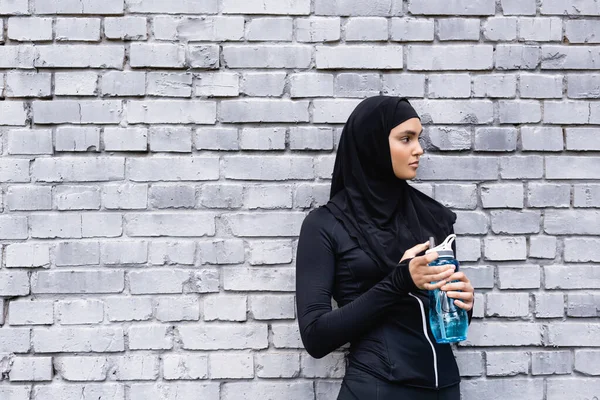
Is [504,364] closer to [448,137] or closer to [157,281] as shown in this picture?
[448,137]

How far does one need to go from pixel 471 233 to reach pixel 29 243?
1.89 m

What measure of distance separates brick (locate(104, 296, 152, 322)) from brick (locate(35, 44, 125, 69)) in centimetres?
99

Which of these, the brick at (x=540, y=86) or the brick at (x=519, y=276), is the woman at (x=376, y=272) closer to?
the brick at (x=519, y=276)

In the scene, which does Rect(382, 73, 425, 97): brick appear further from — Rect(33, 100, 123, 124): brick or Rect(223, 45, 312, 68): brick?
Rect(33, 100, 123, 124): brick

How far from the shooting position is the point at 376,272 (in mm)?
2195

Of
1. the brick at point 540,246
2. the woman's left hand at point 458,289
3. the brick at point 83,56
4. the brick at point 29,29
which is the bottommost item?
the woman's left hand at point 458,289

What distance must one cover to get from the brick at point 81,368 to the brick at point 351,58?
158cm

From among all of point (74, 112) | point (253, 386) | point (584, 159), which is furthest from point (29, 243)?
point (584, 159)

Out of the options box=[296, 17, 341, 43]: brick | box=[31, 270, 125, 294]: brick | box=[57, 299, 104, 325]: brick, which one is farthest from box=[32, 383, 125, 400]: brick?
box=[296, 17, 341, 43]: brick

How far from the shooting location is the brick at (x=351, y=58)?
2588 millimetres

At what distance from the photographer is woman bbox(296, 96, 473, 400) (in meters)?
2.10

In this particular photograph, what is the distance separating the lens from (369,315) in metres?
2.08

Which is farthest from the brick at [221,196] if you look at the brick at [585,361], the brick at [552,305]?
the brick at [585,361]

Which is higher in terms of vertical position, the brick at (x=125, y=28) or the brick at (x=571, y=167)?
the brick at (x=125, y=28)
